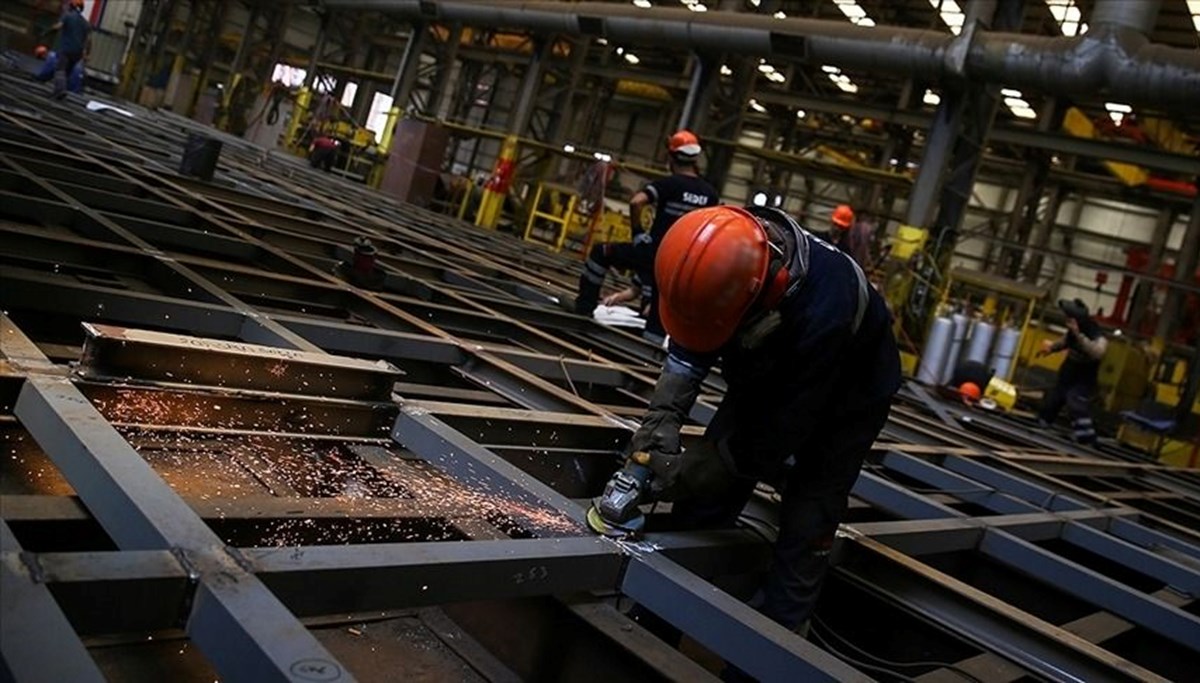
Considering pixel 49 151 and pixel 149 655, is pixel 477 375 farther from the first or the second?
pixel 49 151

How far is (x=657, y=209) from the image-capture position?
18.0 ft

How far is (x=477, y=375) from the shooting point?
3707 mm

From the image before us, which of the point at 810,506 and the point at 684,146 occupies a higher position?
the point at 684,146

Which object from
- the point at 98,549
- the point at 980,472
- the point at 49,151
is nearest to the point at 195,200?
the point at 49,151

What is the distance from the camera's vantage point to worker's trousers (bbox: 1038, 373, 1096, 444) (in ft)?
27.6

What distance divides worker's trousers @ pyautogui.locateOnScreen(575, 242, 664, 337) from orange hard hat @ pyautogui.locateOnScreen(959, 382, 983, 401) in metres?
4.00

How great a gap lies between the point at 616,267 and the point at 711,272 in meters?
3.76

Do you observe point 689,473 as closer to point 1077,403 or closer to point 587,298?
point 587,298

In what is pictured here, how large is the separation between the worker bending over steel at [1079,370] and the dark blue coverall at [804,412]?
702cm

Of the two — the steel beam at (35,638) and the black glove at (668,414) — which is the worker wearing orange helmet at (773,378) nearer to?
the black glove at (668,414)

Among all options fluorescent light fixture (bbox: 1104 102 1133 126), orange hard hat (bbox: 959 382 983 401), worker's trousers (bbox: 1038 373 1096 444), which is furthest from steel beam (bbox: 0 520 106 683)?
fluorescent light fixture (bbox: 1104 102 1133 126)

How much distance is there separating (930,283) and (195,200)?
23.0ft

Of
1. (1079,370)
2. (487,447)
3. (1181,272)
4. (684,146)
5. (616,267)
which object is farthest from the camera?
(1181,272)

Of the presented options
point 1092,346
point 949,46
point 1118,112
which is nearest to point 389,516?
point 949,46
